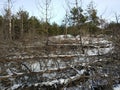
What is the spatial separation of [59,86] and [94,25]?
20068mm

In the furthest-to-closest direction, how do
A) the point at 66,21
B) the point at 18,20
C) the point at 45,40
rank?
the point at 66,21 < the point at 18,20 < the point at 45,40

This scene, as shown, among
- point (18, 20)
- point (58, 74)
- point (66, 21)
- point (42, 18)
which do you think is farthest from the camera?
point (66, 21)

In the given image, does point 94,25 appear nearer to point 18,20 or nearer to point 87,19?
point 87,19

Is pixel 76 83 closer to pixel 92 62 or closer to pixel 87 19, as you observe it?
pixel 92 62

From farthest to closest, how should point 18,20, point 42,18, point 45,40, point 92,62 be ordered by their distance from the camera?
point 18,20
point 42,18
point 45,40
point 92,62

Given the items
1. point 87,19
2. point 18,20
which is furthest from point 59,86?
point 87,19

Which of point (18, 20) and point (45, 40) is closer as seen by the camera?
point (45, 40)

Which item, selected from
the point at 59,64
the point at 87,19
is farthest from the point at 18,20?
the point at 59,64

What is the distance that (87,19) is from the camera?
27.2 m

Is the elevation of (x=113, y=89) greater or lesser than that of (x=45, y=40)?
lesser

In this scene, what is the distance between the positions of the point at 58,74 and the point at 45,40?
182 inches

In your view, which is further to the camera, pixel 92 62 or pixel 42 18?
pixel 42 18

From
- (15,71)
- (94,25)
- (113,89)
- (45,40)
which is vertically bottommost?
(113,89)

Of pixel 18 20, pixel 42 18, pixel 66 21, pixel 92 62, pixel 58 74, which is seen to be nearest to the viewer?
pixel 58 74
